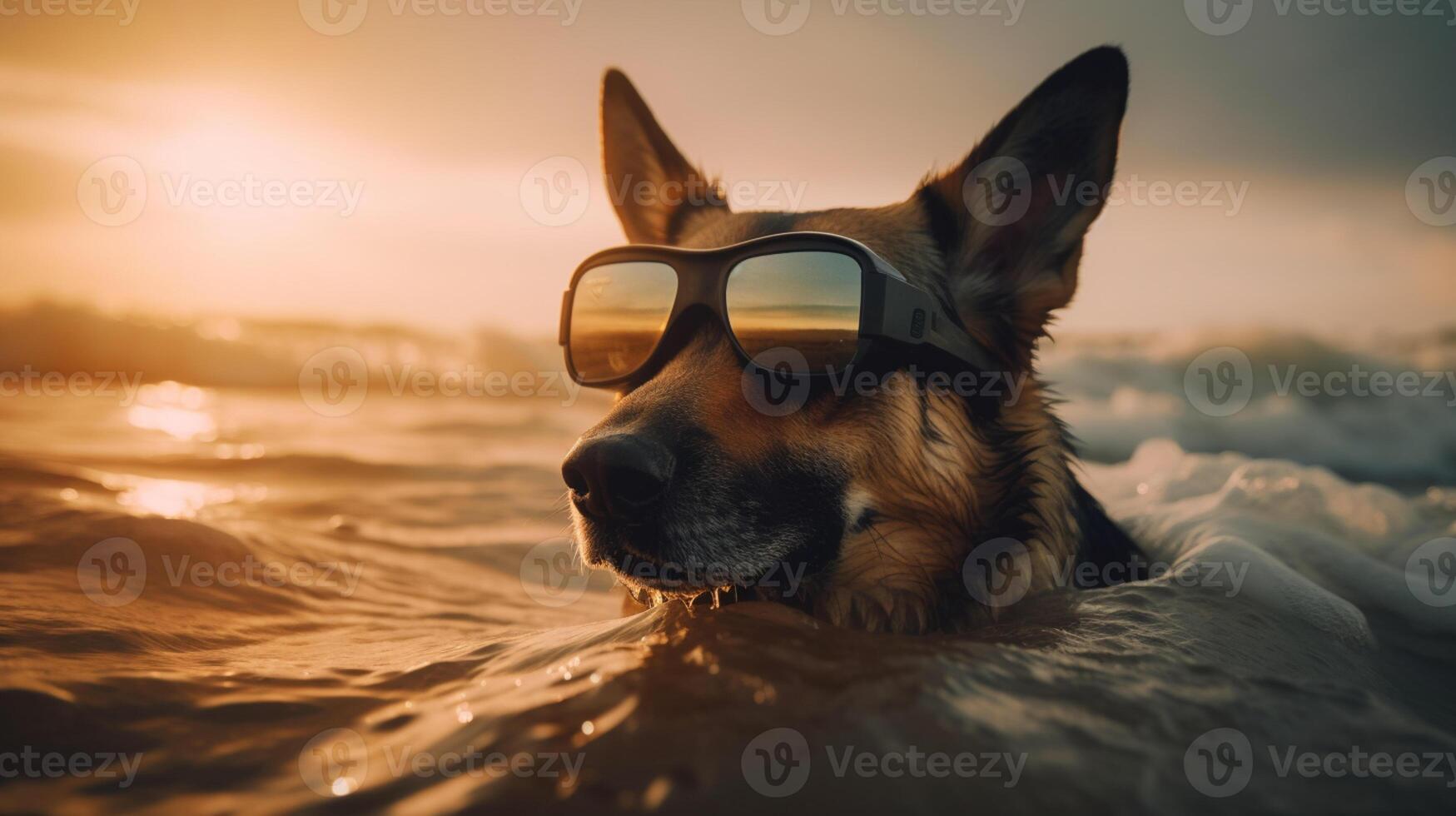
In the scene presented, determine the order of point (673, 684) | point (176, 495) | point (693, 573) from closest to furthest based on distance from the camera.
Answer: point (673, 684)
point (693, 573)
point (176, 495)

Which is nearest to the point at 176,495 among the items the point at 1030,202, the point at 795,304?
the point at 795,304

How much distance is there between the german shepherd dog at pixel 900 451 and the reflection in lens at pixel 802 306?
0.12 meters

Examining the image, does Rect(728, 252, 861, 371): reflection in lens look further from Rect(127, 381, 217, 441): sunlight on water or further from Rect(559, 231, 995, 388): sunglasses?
Rect(127, 381, 217, 441): sunlight on water

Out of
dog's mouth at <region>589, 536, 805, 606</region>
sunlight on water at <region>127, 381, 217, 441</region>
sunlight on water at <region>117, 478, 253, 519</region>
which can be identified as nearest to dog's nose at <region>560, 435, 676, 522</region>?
dog's mouth at <region>589, 536, 805, 606</region>

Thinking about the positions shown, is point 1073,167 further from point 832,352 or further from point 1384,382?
point 1384,382

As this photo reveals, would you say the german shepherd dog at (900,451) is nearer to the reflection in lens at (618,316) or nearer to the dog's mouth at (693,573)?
the dog's mouth at (693,573)

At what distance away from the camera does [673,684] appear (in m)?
1.57

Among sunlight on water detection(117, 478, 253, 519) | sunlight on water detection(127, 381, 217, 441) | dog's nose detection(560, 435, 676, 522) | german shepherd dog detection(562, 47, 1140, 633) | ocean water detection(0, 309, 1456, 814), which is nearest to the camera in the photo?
ocean water detection(0, 309, 1456, 814)

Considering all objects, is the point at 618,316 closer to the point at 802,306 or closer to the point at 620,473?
the point at 802,306

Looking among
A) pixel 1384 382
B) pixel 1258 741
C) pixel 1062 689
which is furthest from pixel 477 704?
pixel 1384 382

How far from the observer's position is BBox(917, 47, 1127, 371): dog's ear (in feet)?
9.54

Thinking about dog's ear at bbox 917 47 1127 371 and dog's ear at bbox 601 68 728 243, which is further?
dog's ear at bbox 601 68 728 243

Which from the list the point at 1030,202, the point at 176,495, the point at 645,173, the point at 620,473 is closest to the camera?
the point at 620,473

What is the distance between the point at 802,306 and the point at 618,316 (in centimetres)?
80
